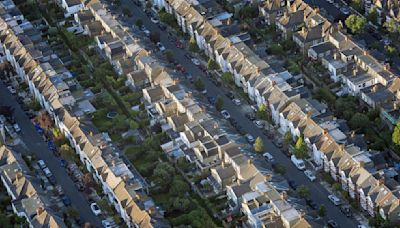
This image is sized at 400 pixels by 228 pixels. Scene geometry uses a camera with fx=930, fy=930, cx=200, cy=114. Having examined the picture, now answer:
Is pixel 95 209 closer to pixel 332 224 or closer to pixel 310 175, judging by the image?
pixel 310 175

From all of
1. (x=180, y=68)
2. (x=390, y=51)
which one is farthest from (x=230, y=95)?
(x=390, y=51)

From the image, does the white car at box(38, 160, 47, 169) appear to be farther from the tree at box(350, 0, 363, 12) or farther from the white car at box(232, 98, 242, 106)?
the tree at box(350, 0, 363, 12)

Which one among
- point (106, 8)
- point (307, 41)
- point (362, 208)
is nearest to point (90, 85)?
point (106, 8)

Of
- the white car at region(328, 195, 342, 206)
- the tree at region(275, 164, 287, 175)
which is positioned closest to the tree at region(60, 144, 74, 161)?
the tree at region(275, 164, 287, 175)

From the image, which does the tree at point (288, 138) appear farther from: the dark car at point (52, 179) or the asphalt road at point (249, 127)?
the dark car at point (52, 179)

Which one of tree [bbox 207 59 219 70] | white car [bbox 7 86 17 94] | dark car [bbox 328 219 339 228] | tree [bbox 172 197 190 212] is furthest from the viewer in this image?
white car [bbox 7 86 17 94]

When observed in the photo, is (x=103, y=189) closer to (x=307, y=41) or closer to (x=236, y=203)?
(x=236, y=203)
